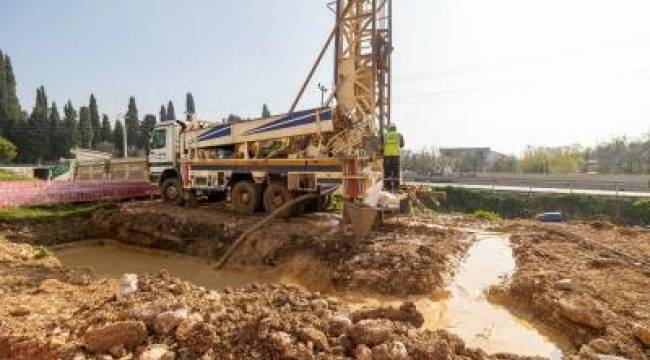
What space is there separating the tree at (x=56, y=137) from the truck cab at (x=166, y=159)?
4651 centimetres

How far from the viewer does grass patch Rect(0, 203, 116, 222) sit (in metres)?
12.2

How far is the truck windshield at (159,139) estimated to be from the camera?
1354 cm

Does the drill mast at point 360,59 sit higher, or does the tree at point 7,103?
the tree at point 7,103

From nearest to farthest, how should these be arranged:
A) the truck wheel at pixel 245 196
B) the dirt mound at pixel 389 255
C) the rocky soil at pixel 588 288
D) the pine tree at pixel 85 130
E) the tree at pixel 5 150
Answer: the rocky soil at pixel 588 288 → the dirt mound at pixel 389 255 → the truck wheel at pixel 245 196 → the tree at pixel 5 150 → the pine tree at pixel 85 130

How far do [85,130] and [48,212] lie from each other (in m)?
49.9

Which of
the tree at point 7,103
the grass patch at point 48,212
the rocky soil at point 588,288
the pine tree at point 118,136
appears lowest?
the rocky soil at point 588,288

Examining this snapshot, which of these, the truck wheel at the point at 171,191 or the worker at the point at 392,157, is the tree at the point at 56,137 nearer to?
the truck wheel at the point at 171,191

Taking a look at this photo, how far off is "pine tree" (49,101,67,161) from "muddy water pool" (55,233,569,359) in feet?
157

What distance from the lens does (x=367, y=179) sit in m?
9.92

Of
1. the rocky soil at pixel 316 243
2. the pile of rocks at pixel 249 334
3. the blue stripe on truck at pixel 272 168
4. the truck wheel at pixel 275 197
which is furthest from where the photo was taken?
the truck wheel at pixel 275 197

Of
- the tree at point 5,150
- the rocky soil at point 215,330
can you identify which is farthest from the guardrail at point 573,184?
the tree at point 5,150

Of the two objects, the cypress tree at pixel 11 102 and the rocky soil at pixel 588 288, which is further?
the cypress tree at pixel 11 102

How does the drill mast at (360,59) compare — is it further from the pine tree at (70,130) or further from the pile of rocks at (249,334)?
the pine tree at (70,130)

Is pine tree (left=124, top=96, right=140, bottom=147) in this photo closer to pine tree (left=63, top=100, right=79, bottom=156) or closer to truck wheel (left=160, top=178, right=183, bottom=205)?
pine tree (left=63, top=100, right=79, bottom=156)
